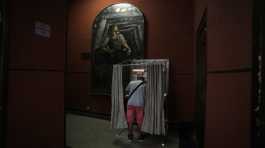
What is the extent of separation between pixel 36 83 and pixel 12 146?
2.30 ft

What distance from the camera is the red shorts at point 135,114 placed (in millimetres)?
3826

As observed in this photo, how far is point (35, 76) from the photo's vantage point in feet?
7.75

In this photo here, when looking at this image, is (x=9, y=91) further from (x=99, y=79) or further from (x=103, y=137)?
(x=99, y=79)

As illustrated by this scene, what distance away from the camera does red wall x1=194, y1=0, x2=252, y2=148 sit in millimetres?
1445

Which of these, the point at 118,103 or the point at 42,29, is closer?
the point at 42,29

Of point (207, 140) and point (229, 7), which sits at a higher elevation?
A: point (229, 7)

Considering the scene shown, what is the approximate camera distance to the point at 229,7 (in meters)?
1.79

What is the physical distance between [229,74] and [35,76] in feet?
6.63

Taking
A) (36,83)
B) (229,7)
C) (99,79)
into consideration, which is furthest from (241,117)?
(99,79)

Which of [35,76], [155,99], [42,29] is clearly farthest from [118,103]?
[42,29]

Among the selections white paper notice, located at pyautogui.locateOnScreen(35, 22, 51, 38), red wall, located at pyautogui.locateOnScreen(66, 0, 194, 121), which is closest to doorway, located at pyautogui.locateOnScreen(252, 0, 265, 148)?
white paper notice, located at pyautogui.locateOnScreen(35, 22, 51, 38)

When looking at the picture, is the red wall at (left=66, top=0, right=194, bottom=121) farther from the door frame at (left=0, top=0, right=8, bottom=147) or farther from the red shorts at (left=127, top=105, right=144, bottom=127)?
the door frame at (left=0, top=0, right=8, bottom=147)

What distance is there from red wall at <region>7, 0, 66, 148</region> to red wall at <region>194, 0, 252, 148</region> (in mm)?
1828

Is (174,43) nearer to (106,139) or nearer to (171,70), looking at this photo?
(171,70)
